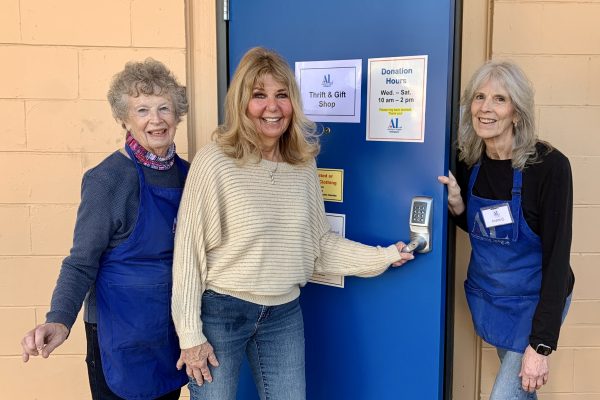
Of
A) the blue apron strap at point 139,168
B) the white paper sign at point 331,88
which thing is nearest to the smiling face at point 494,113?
the white paper sign at point 331,88

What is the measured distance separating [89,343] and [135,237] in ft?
1.26

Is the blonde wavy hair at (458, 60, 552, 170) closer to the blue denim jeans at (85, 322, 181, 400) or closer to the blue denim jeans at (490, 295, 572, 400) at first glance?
the blue denim jeans at (490, 295, 572, 400)

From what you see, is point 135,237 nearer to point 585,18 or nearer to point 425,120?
point 425,120

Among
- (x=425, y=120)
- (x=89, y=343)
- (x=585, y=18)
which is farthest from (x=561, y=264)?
(x=89, y=343)

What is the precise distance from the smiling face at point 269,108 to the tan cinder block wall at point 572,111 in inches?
42.7

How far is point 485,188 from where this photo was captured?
1921mm

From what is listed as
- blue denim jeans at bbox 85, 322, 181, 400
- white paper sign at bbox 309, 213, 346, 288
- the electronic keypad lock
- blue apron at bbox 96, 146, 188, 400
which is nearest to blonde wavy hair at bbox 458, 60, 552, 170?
the electronic keypad lock

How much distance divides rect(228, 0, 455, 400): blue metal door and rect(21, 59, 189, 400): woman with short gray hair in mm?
693

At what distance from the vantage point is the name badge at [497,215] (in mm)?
1818

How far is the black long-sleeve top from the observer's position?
1.73m

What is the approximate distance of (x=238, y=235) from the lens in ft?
5.65

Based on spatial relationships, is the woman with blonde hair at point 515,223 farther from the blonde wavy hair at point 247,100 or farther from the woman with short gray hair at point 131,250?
the woman with short gray hair at point 131,250

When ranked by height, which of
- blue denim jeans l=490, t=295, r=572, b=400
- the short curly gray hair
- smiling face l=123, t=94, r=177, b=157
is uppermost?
the short curly gray hair

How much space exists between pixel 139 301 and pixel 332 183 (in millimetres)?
895
